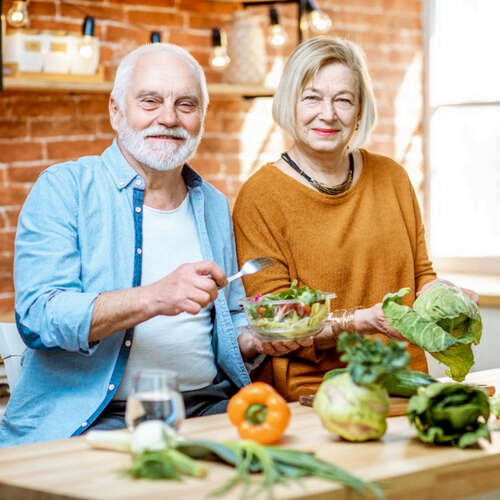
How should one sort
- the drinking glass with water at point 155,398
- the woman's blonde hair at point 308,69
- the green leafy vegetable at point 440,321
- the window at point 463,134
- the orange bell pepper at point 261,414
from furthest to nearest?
1. the window at point 463,134
2. the woman's blonde hair at point 308,69
3. the green leafy vegetable at point 440,321
4. the orange bell pepper at point 261,414
5. the drinking glass with water at point 155,398

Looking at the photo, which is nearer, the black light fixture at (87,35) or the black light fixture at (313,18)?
the black light fixture at (87,35)

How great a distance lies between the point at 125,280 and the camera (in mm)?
2311

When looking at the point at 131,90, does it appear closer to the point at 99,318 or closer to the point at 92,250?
the point at 92,250

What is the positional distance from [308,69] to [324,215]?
402mm

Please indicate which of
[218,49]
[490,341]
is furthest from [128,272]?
[490,341]

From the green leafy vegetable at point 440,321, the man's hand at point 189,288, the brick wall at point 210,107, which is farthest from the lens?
the brick wall at point 210,107

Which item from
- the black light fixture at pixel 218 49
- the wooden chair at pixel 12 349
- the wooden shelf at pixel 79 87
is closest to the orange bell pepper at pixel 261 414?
the wooden chair at pixel 12 349

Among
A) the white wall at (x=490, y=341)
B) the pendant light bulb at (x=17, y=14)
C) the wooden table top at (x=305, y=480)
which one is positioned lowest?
the white wall at (x=490, y=341)

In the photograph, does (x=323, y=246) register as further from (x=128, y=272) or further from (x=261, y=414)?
(x=261, y=414)

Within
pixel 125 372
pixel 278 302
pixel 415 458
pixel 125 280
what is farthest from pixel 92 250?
pixel 415 458

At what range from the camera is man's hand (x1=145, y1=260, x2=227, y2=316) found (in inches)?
79.7

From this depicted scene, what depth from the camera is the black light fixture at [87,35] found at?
3168mm

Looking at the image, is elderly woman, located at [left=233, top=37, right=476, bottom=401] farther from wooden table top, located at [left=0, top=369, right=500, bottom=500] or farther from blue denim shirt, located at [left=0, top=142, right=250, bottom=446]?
wooden table top, located at [left=0, top=369, right=500, bottom=500]

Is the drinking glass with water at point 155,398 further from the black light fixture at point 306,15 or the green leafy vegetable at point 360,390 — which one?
the black light fixture at point 306,15
